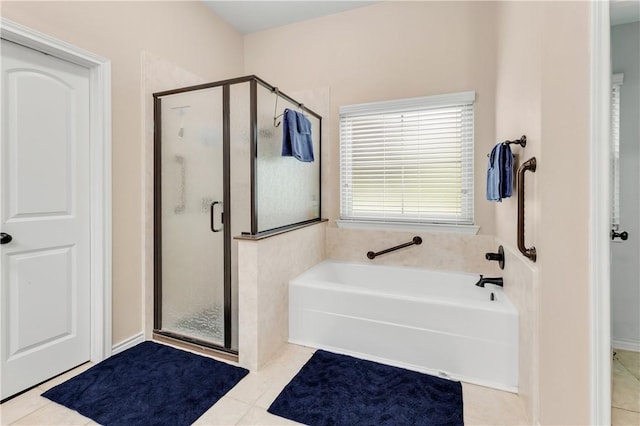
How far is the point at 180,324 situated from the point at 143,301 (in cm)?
34

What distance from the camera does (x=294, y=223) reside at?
2635 mm

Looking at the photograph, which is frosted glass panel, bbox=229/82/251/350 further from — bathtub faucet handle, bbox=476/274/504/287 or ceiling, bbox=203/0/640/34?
A: bathtub faucet handle, bbox=476/274/504/287

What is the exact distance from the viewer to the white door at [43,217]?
5.69 ft

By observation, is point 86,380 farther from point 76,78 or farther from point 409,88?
point 409,88

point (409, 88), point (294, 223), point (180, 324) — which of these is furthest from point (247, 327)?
point (409, 88)

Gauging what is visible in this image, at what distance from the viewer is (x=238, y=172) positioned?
7.18 ft

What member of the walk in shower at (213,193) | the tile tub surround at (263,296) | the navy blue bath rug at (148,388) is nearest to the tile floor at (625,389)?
the tile tub surround at (263,296)

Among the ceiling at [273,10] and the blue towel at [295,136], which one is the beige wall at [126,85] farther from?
the blue towel at [295,136]

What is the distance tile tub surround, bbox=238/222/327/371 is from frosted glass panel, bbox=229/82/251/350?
0.56ft

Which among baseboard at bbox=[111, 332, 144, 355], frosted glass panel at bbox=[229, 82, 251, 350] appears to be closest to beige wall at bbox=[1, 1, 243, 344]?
baseboard at bbox=[111, 332, 144, 355]

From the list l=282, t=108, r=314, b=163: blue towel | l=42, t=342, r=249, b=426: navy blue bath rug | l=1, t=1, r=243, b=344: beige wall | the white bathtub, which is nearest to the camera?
l=42, t=342, r=249, b=426: navy blue bath rug

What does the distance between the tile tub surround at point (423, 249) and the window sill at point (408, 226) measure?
1.3 inches

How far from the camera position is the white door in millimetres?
1735

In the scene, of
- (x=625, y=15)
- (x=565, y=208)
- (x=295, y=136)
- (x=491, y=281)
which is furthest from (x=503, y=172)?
(x=625, y=15)
